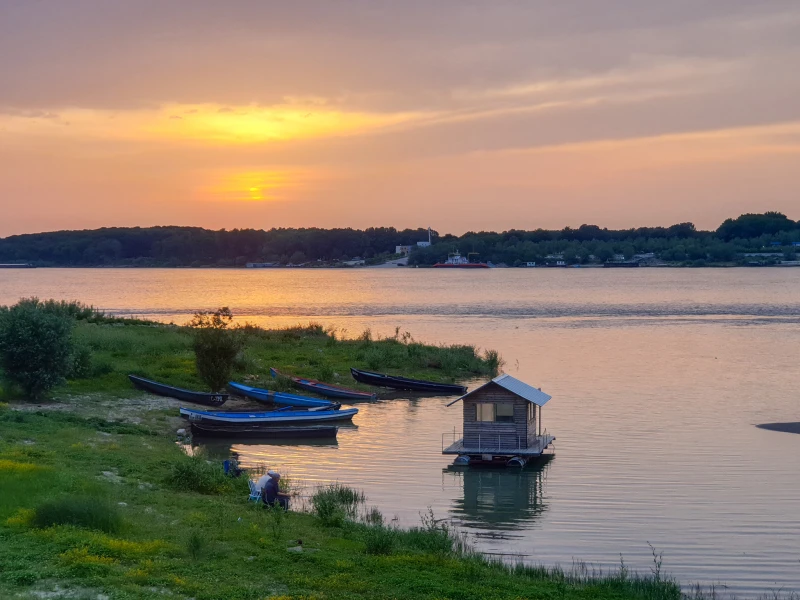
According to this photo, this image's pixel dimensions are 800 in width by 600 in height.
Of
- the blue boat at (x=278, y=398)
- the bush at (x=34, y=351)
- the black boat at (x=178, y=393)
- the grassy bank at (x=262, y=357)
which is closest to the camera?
the bush at (x=34, y=351)

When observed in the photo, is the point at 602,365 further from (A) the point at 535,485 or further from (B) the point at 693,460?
(A) the point at 535,485

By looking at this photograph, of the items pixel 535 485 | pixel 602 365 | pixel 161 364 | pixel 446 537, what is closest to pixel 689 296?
pixel 602 365

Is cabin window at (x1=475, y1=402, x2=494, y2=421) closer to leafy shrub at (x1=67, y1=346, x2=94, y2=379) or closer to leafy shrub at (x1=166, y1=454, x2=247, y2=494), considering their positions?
leafy shrub at (x1=166, y1=454, x2=247, y2=494)

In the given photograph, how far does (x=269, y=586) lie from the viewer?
13906 mm

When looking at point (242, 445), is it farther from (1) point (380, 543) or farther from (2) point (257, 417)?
(1) point (380, 543)

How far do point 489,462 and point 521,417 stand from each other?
6.02 feet

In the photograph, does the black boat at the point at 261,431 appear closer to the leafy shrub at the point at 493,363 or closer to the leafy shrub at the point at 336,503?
the leafy shrub at the point at 336,503

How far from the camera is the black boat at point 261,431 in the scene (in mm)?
32969

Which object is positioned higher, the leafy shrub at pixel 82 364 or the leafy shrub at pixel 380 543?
the leafy shrub at pixel 82 364

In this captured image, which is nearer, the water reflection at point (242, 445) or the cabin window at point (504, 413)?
the cabin window at point (504, 413)

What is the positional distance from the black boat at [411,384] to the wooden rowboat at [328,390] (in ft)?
8.45

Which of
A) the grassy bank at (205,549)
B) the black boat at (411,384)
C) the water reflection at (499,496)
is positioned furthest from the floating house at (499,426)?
the black boat at (411,384)

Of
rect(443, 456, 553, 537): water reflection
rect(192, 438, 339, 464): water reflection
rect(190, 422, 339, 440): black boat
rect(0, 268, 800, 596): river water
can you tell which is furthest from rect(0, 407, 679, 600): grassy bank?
rect(190, 422, 339, 440): black boat

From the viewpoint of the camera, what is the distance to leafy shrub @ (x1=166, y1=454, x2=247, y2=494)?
21.5 metres
